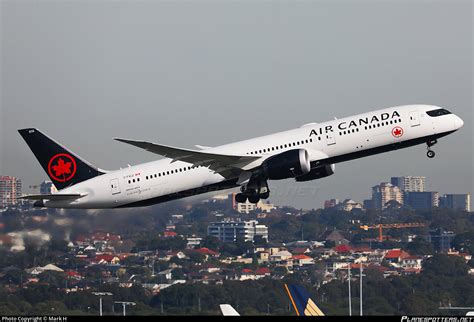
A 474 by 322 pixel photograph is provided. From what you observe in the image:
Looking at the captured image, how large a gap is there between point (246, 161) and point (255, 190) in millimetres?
1991

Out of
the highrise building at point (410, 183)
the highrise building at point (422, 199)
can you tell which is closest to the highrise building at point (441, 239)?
the highrise building at point (422, 199)

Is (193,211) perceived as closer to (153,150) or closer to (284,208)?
(153,150)

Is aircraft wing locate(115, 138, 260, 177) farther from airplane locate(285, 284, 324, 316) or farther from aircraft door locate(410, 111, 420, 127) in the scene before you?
aircraft door locate(410, 111, 420, 127)

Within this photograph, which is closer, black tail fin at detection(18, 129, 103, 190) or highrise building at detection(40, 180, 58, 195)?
black tail fin at detection(18, 129, 103, 190)

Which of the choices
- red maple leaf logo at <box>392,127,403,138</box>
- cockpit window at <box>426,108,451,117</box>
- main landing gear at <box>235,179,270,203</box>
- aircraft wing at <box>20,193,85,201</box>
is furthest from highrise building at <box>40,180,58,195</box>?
cockpit window at <box>426,108,451,117</box>

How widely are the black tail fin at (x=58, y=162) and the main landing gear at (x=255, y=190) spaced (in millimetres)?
8886

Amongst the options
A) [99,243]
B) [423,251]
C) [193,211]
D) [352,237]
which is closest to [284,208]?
[352,237]

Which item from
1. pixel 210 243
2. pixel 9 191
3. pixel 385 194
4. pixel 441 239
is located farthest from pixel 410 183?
pixel 9 191

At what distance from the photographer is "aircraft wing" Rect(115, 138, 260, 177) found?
176 ft

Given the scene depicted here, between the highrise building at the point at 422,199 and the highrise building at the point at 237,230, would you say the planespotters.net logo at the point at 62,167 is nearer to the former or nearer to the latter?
the highrise building at the point at 237,230

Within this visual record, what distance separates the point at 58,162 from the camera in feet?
198

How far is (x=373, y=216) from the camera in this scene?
12469 cm

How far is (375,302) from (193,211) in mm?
15606

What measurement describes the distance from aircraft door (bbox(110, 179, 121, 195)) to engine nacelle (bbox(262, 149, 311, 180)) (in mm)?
8992
